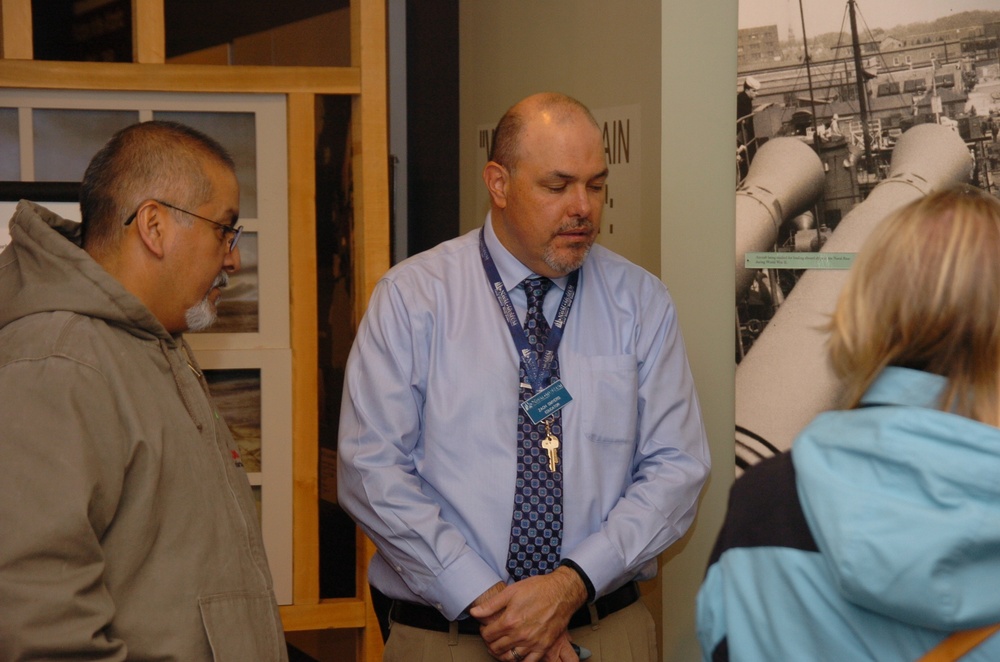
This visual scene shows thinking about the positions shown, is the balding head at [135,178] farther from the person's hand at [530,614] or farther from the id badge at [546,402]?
the person's hand at [530,614]

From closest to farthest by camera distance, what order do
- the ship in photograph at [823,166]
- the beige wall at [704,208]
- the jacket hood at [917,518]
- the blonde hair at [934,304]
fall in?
the jacket hood at [917,518]
the blonde hair at [934,304]
the ship in photograph at [823,166]
the beige wall at [704,208]

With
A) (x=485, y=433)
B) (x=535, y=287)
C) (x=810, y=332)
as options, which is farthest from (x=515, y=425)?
(x=810, y=332)

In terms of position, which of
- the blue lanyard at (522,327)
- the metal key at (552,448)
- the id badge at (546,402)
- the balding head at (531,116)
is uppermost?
the balding head at (531,116)

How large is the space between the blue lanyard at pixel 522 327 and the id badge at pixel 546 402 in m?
0.02

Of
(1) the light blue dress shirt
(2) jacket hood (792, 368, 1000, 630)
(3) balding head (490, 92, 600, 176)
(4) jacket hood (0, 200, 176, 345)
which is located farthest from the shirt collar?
(2) jacket hood (792, 368, 1000, 630)

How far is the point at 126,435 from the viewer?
1461 millimetres

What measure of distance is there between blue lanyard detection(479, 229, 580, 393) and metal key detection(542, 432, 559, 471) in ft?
0.35

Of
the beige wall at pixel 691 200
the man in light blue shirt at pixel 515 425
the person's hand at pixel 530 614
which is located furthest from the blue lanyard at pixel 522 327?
the beige wall at pixel 691 200

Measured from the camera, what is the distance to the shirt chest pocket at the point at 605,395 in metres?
2.13

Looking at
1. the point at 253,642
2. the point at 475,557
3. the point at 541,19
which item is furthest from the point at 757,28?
the point at 253,642

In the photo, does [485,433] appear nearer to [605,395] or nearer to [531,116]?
[605,395]

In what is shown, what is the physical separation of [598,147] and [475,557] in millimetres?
A: 935

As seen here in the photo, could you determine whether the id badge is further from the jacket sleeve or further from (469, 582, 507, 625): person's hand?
the jacket sleeve

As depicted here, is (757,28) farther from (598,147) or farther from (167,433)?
(167,433)
